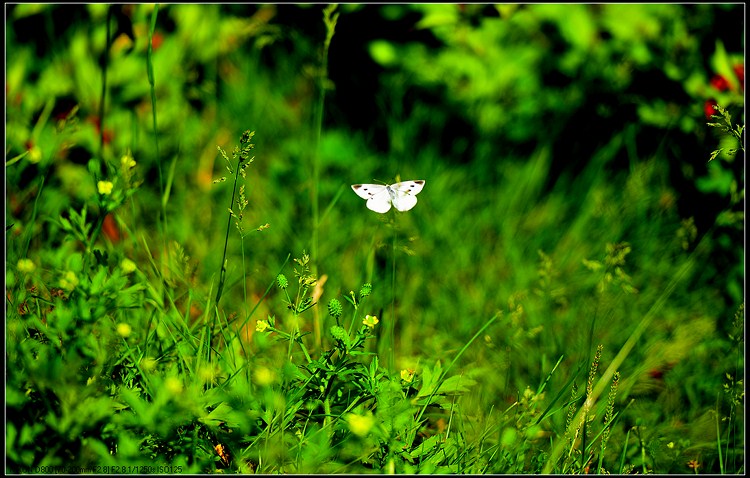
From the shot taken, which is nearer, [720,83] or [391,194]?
[391,194]

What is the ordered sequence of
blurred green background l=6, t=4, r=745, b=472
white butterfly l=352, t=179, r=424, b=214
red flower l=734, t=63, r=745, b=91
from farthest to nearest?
red flower l=734, t=63, r=745, b=91
blurred green background l=6, t=4, r=745, b=472
white butterfly l=352, t=179, r=424, b=214

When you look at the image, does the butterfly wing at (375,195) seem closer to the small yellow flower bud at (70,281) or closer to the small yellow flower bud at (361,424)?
the small yellow flower bud at (361,424)

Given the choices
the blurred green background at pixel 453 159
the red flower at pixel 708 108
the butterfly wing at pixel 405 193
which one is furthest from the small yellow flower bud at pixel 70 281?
the red flower at pixel 708 108

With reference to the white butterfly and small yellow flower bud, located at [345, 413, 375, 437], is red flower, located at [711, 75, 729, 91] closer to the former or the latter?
the white butterfly

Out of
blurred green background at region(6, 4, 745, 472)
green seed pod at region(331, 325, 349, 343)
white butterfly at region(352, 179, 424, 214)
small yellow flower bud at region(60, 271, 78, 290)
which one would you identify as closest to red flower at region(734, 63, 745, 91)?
blurred green background at region(6, 4, 745, 472)

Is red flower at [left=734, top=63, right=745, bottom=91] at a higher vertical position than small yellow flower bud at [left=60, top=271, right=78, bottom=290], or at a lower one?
higher

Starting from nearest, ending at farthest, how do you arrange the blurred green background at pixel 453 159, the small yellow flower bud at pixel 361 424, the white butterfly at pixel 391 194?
the small yellow flower bud at pixel 361 424
the white butterfly at pixel 391 194
the blurred green background at pixel 453 159

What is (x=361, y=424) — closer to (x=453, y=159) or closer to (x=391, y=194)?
(x=391, y=194)

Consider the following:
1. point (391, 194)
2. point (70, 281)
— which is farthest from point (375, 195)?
point (70, 281)

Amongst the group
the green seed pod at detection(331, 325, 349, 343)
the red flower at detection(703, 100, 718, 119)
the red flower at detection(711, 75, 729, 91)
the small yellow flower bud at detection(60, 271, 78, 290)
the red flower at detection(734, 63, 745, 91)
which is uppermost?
the red flower at detection(734, 63, 745, 91)
